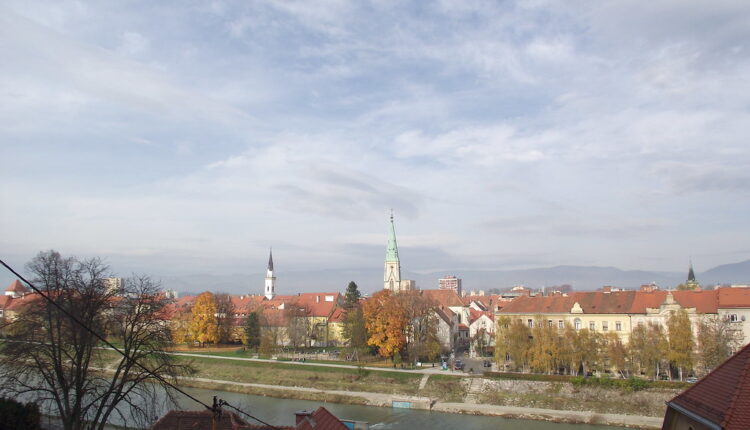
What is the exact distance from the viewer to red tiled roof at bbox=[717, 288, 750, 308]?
139ft

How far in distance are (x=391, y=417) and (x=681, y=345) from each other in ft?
74.7

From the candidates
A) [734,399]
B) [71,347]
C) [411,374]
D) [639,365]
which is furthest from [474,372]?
[734,399]

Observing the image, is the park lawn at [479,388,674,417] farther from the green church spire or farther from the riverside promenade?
the green church spire

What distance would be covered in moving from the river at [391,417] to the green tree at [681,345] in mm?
8987

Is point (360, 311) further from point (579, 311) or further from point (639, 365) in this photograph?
point (639, 365)

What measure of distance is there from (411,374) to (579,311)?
17117 mm

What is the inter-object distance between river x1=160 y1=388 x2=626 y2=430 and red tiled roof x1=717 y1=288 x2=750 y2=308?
17089 millimetres

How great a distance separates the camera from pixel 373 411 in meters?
39.2

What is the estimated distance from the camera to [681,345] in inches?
1542

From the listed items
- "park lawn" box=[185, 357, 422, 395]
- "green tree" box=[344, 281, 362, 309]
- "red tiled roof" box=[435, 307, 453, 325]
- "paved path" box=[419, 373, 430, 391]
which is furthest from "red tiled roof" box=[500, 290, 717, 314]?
"green tree" box=[344, 281, 362, 309]

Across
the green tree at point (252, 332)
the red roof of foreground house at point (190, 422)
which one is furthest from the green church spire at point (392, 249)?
the red roof of foreground house at point (190, 422)

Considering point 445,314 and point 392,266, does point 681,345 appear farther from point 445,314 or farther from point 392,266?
point 392,266

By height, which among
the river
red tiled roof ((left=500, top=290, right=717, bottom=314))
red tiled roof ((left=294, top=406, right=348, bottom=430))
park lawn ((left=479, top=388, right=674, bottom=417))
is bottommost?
the river

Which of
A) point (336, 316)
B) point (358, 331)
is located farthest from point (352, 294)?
point (358, 331)
